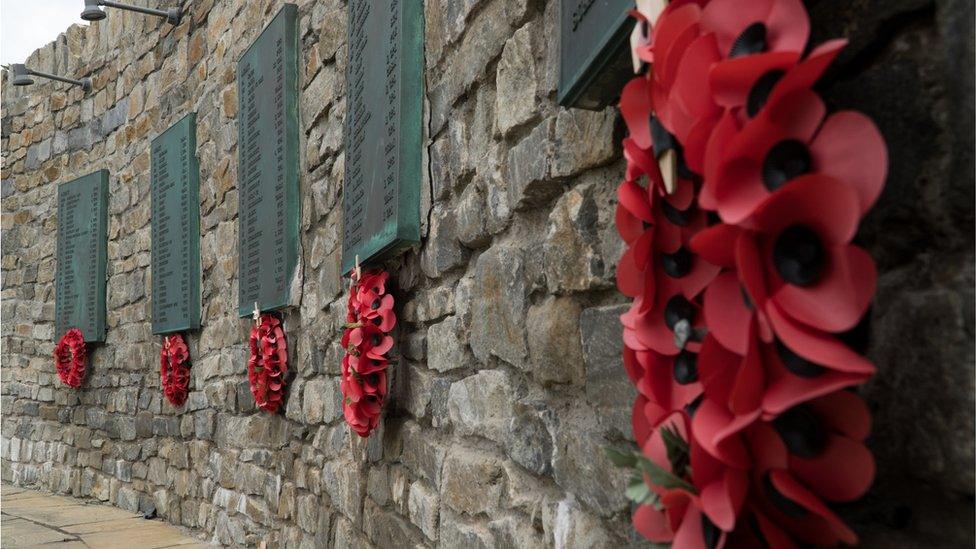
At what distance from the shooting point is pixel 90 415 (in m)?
6.60

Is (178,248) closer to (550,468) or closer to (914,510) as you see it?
(550,468)

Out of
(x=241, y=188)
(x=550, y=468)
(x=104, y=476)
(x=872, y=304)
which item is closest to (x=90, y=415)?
(x=104, y=476)

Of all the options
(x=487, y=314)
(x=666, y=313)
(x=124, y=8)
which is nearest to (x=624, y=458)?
(x=666, y=313)

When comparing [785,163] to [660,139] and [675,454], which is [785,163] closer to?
[660,139]

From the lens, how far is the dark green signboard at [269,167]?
3711 millimetres

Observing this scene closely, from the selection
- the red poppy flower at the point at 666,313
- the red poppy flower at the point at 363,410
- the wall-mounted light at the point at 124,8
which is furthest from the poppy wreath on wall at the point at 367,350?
the wall-mounted light at the point at 124,8

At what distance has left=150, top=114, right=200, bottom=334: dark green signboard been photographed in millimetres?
5070

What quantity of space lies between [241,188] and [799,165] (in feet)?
13.1

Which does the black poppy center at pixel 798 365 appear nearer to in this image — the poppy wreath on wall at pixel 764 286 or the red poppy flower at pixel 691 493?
the poppy wreath on wall at pixel 764 286

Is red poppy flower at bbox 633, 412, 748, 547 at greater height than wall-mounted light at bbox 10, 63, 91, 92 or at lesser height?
lesser

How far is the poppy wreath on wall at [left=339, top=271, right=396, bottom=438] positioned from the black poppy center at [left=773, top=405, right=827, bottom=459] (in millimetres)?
1762

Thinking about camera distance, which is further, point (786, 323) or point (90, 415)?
point (90, 415)

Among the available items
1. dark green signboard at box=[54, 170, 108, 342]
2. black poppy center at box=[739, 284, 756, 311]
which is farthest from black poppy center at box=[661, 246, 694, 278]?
dark green signboard at box=[54, 170, 108, 342]

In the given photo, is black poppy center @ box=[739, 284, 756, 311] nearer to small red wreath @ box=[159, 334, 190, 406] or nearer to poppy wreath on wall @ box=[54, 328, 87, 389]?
small red wreath @ box=[159, 334, 190, 406]
